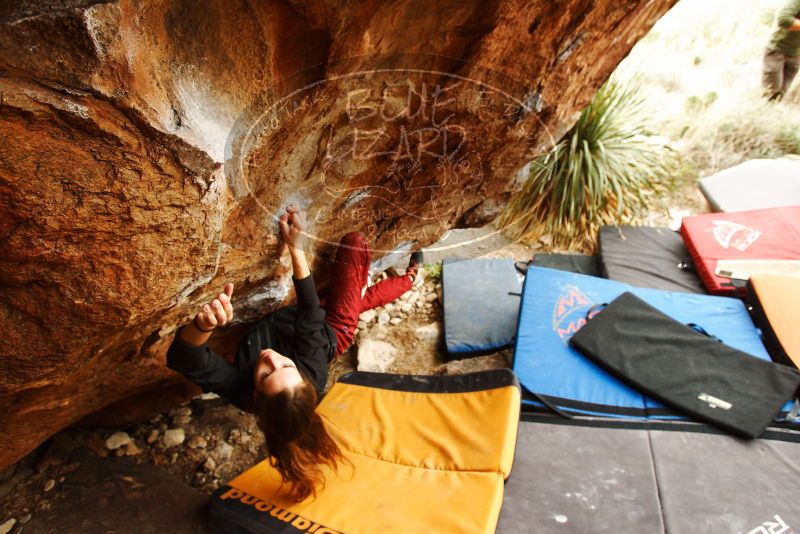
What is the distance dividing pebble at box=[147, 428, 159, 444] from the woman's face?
41.4 inches

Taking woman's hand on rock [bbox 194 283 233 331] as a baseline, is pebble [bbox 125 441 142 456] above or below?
below

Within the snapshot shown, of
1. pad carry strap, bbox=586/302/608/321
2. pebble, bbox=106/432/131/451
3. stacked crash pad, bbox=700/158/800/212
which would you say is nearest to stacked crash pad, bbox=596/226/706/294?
stacked crash pad, bbox=700/158/800/212

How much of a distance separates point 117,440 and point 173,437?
0.87 feet

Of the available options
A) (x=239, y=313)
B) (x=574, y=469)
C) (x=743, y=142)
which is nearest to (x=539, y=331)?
(x=574, y=469)

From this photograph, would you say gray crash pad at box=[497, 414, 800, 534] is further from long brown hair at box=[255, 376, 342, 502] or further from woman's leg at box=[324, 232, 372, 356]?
woman's leg at box=[324, 232, 372, 356]

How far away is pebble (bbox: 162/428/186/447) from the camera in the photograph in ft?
8.38

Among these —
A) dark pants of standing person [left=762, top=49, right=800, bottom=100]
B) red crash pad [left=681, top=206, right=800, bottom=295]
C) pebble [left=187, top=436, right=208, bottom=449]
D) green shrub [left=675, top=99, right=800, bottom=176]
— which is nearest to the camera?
pebble [left=187, top=436, right=208, bottom=449]

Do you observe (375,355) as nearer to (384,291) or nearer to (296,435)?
(384,291)

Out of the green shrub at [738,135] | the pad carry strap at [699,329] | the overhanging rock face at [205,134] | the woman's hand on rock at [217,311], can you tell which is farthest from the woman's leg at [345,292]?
the green shrub at [738,135]

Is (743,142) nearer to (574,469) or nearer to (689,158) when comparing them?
(689,158)

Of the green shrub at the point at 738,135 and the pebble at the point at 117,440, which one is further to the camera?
the green shrub at the point at 738,135

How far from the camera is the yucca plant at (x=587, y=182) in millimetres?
4426

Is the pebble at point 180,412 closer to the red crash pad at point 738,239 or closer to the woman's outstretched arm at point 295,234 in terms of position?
the woman's outstretched arm at point 295,234

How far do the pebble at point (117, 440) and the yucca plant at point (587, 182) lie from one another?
3.49 meters
